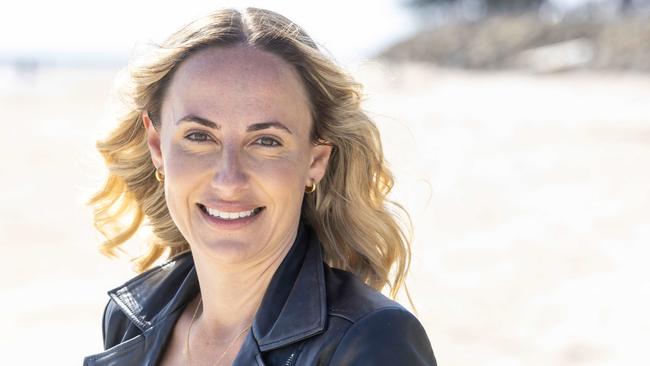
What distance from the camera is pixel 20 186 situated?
14.8 meters

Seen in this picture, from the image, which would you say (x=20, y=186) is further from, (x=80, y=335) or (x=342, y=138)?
(x=342, y=138)

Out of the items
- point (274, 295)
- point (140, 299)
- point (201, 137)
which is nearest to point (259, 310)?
point (274, 295)

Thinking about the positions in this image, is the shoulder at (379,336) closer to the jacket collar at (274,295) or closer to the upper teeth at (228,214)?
the jacket collar at (274,295)

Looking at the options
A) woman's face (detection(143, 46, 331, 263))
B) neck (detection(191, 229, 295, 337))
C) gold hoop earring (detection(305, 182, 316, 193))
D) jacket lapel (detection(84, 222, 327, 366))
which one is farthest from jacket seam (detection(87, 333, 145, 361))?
gold hoop earring (detection(305, 182, 316, 193))

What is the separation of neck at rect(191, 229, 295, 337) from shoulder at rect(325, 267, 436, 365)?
1.08 ft

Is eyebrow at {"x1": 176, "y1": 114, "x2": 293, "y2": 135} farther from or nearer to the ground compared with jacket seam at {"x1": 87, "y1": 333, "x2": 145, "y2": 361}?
farther from the ground

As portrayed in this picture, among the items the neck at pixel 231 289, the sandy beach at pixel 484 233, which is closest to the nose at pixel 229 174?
the neck at pixel 231 289

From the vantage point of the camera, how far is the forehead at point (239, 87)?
7.76ft

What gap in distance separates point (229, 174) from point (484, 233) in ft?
29.5

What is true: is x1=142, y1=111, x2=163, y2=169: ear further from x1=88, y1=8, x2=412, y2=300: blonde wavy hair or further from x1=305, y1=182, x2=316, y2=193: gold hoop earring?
x1=305, y1=182, x2=316, y2=193: gold hoop earring

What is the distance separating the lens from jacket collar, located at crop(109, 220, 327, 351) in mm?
2299

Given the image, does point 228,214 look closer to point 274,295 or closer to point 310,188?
point 274,295

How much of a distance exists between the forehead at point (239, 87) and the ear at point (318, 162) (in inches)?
5.2

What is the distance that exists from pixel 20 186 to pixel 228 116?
1315 cm
